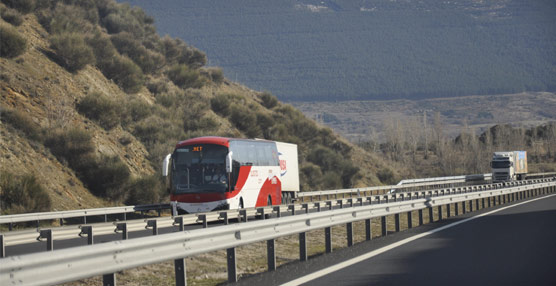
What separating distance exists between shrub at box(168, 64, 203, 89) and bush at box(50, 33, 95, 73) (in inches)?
700

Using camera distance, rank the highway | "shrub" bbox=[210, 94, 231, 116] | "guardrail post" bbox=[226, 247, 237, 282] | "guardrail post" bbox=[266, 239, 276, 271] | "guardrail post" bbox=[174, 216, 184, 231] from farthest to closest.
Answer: "shrub" bbox=[210, 94, 231, 116], "guardrail post" bbox=[174, 216, 184, 231], "guardrail post" bbox=[266, 239, 276, 271], "guardrail post" bbox=[226, 247, 237, 282], the highway

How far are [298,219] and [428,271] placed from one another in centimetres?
272

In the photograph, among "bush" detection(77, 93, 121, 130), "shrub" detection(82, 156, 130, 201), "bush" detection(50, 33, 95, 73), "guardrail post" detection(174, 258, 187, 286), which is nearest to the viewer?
"guardrail post" detection(174, 258, 187, 286)

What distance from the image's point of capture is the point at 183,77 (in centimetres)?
6228

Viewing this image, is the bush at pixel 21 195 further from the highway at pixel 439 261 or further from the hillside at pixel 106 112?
the highway at pixel 439 261

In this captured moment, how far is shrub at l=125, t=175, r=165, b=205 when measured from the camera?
34.9 m

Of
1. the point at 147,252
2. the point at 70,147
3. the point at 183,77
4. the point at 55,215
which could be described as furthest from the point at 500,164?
the point at 147,252

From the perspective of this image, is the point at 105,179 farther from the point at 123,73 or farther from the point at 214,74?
the point at 214,74

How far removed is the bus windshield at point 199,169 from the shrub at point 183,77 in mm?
32859

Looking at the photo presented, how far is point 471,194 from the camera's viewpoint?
28.2 meters

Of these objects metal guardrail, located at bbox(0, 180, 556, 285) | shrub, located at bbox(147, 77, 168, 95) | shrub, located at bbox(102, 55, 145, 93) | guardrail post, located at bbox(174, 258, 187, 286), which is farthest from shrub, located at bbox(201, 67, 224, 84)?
guardrail post, located at bbox(174, 258, 187, 286)

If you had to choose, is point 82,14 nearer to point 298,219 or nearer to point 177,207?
point 177,207

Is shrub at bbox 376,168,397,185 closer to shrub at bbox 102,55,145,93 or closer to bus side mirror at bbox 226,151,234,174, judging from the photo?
shrub at bbox 102,55,145,93

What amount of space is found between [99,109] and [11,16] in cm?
894
